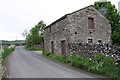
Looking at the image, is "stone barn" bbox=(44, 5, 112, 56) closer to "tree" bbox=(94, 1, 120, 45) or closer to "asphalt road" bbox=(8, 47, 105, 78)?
"asphalt road" bbox=(8, 47, 105, 78)

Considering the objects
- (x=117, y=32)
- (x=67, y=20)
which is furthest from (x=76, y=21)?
(x=117, y=32)

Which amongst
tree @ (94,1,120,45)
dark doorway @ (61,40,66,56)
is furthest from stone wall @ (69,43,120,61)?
tree @ (94,1,120,45)

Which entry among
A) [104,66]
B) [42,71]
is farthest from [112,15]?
→ [42,71]

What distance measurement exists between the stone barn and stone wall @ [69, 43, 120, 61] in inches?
59.0

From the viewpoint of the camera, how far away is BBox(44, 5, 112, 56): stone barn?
Result: 689 inches

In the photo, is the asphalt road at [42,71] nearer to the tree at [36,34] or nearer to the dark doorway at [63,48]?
the dark doorway at [63,48]

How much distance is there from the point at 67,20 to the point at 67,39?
2211 mm

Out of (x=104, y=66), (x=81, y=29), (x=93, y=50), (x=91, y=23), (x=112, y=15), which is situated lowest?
(x=104, y=66)

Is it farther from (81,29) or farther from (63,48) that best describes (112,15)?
(63,48)

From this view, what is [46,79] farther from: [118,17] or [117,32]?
[118,17]

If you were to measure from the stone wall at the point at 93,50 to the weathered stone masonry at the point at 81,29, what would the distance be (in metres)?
1.03

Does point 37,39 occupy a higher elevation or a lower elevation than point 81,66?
higher

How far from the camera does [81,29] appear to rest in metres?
17.9

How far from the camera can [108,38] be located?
19.7m
